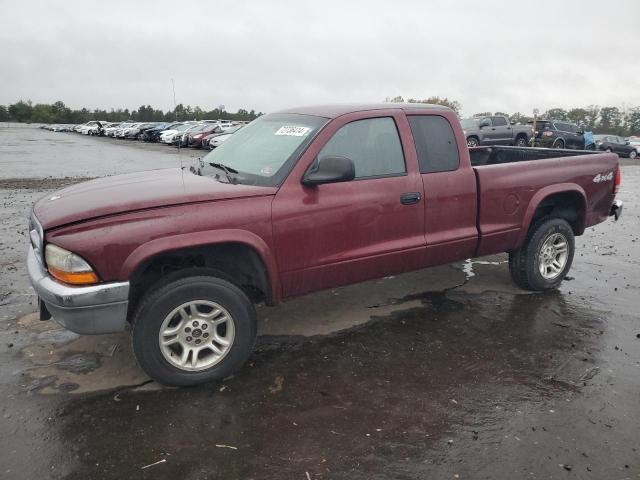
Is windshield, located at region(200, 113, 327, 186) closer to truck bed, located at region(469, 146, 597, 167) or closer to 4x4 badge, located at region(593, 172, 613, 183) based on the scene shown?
truck bed, located at region(469, 146, 597, 167)

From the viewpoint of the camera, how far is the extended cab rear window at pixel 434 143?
4219 mm

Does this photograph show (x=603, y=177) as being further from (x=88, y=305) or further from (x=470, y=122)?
(x=470, y=122)

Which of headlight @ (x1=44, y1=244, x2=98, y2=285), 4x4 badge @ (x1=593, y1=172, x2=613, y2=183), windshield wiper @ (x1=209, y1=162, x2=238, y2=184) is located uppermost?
windshield wiper @ (x1=209, y1=162, x2=238, y2=184)

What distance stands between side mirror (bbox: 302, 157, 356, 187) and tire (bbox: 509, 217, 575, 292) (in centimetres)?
239

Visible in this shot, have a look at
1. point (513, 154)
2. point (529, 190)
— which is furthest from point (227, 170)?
point (513, 154)

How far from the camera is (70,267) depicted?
2.98m

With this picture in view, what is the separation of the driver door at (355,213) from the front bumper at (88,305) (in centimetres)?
109

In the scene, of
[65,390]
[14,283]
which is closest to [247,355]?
[65,390]

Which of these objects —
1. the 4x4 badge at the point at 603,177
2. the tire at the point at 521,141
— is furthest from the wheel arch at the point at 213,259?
the tire at the point at 521,141

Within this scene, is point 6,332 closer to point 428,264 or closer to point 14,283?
point 14,283

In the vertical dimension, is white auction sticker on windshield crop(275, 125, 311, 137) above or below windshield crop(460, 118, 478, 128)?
below

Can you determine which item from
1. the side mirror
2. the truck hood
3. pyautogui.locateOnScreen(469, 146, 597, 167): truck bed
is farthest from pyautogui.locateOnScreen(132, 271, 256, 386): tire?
pyautogui.locateOnScreen(469, 146, 597, 167): truck bed

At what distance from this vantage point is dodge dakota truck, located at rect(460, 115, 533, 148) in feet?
74.7

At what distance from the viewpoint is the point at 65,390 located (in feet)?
10.8
